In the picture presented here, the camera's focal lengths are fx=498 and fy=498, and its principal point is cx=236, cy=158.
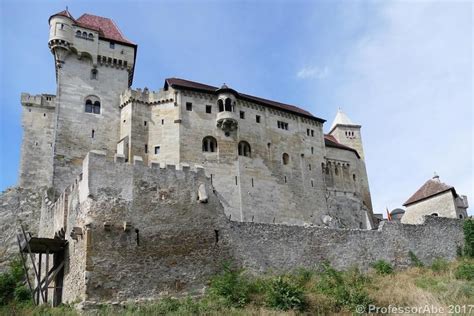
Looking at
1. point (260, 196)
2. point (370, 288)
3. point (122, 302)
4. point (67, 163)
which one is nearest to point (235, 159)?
point (260, 196)

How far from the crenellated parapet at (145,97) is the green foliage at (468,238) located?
2505 cm

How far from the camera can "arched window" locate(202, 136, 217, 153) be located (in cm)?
4344

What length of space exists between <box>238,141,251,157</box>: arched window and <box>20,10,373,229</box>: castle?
0.10m

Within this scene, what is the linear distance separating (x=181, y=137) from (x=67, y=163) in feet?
30.9

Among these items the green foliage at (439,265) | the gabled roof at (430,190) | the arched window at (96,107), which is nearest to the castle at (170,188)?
Result: the arched window at (96,107)

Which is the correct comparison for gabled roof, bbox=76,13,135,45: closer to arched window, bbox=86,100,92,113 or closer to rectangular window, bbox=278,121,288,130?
arched window, bbox=86,100,92,113

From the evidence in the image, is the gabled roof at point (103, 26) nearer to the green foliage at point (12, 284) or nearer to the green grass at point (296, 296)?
the green foliage at point (12, 284)

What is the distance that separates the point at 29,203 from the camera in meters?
37.9

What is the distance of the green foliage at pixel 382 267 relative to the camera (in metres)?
27.5

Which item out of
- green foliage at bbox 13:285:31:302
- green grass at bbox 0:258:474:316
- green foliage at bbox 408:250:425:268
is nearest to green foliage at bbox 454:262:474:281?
green grass at bbox 0:258:474:316

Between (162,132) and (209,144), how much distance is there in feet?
14.0

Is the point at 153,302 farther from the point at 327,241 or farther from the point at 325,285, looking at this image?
the point at 327,241

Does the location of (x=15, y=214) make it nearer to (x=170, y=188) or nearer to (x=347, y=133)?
(x=170, y=188)

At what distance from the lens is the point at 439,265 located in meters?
29.5
